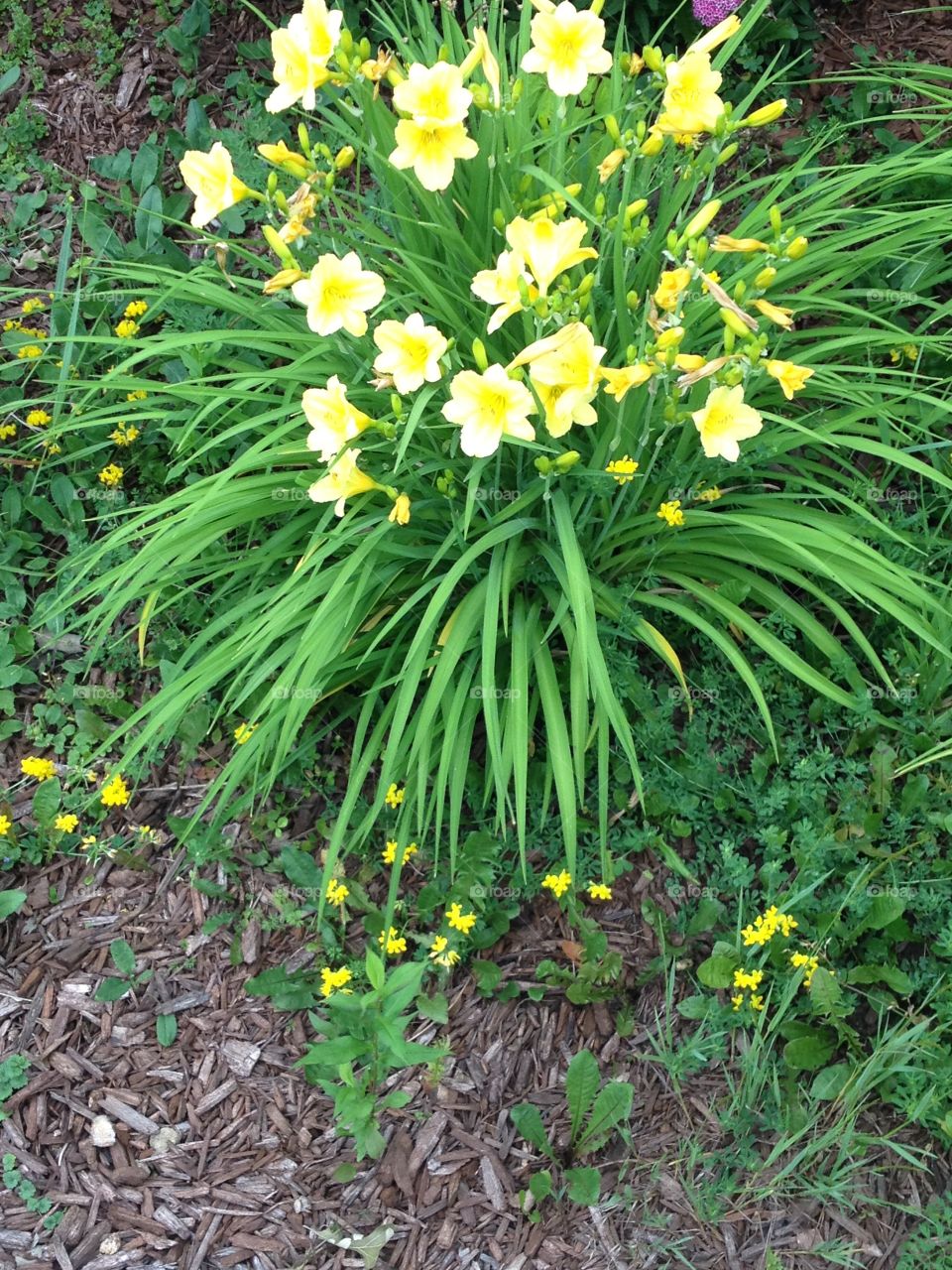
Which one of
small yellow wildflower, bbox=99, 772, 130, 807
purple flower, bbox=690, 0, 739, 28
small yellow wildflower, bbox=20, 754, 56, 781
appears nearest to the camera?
small yellow wildflower, bbox=99, 772, 130, 807

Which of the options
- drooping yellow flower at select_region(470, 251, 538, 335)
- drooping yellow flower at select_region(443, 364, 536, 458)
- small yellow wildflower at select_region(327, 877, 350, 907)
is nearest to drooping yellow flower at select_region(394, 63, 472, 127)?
drooping yellow flower at select_region(470, 251, 538, 335)

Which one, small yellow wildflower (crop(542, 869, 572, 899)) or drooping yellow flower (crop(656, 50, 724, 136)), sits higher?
drooping yellow flower (crop(656, 50, 724, 136))

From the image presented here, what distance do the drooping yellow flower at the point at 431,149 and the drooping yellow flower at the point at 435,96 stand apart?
0.02 meters

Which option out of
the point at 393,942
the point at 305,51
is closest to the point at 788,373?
the point at 305,51

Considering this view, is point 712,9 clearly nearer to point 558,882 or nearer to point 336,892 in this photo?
point 558,882

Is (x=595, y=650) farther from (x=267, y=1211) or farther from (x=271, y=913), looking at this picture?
(x=267, y=1211)

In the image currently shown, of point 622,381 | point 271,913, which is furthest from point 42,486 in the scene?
point 622,381

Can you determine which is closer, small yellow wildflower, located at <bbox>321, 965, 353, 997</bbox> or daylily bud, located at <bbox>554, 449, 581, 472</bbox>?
daylily bud, located at <bbox>554, 449, 581, 472</bbox>

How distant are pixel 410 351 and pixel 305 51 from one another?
60cm

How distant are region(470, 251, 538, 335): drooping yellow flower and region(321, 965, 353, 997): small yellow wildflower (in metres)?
1.33

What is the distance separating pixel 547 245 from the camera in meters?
1.84

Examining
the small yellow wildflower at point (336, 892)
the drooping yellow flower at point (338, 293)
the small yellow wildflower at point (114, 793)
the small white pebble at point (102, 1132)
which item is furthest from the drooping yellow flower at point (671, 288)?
the small white pebble at point (102, 1132)

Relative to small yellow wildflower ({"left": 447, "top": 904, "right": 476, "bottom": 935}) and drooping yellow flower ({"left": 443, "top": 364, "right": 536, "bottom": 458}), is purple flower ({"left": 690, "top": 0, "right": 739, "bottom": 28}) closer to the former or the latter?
drooping yellow flower ({"left": 443, "top": 364, "right": 536, "bottom": 458})

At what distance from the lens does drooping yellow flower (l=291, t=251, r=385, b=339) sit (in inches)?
74.0
